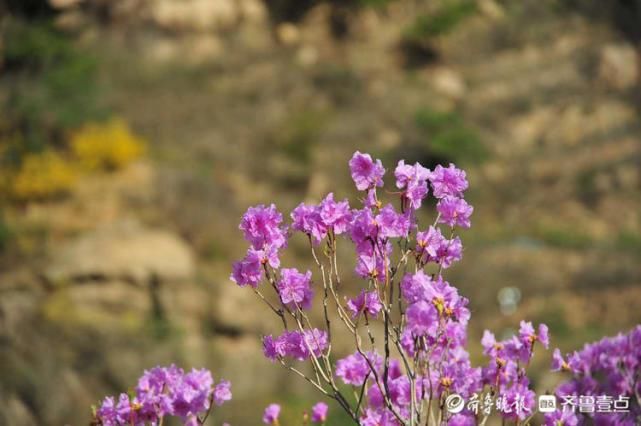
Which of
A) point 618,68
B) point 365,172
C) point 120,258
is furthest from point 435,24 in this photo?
point 365,172

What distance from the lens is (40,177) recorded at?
1457 cm

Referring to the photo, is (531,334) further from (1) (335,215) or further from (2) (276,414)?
(2) (276,414)

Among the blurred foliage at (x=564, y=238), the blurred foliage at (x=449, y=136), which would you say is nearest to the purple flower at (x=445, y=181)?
the blurred foliage at (x=564, y=238)

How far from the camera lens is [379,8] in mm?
22000

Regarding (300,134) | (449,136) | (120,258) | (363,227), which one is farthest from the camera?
(449,136)

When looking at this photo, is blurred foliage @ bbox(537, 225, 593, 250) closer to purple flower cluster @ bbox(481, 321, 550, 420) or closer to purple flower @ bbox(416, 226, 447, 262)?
purple flower cluster @ bbox(481, 321, 550, 420)

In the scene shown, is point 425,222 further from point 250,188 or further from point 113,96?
point 113,96

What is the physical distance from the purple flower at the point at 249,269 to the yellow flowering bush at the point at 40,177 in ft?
40.4

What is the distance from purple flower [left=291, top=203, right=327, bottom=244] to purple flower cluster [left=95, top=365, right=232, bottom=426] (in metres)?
0.60

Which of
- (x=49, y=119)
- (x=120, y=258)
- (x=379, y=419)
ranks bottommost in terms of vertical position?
(x=379, y=419)

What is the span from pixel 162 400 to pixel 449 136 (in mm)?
15961

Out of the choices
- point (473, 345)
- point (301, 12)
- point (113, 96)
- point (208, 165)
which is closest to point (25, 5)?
point (113, 96)

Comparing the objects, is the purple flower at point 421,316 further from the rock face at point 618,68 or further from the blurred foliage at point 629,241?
the rock face at point 618,68

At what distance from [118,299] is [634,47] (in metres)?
16.3
